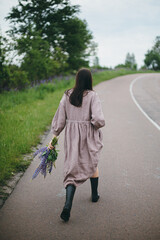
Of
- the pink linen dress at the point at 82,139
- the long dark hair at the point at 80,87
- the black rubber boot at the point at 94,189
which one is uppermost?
the long dark hair at the point at 80,87

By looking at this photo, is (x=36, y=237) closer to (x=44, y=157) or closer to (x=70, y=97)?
(x=44, y=157)

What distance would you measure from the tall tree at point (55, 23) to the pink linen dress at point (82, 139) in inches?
914

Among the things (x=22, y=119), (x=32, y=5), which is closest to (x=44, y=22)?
(x=32, y=5)

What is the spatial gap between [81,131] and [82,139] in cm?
11

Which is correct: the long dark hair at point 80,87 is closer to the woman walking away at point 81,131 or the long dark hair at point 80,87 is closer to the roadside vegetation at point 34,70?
the woman walking away at point 81,131

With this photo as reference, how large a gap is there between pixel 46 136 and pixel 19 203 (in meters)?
3.50

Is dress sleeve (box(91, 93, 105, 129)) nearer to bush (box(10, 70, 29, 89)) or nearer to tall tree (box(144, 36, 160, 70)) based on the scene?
bush (box(10, 70, 29, 89))

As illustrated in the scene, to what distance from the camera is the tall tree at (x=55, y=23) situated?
2459cm

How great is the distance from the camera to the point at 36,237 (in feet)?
8.51

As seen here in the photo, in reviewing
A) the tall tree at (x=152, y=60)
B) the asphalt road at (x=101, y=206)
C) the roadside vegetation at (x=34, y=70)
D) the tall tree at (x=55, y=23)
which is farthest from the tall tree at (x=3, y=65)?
the tall tree at (x=152, y=60)

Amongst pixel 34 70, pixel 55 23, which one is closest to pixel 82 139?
pixel 34 70

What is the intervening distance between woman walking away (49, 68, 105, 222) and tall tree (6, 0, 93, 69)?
75.9ft

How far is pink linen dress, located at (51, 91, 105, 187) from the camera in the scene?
298 centimetres

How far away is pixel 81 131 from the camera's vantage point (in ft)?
9.89
